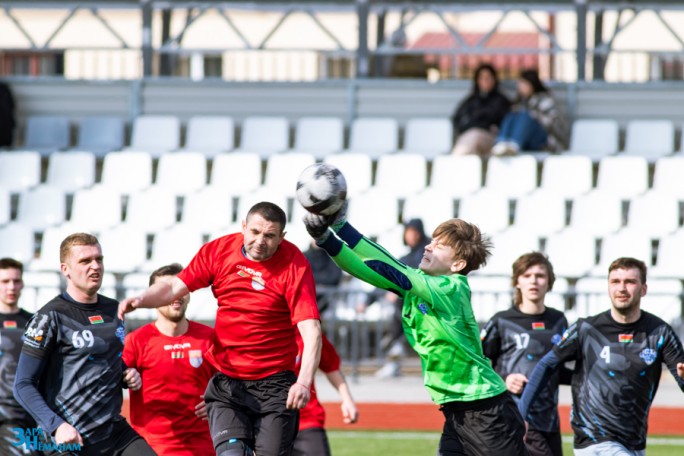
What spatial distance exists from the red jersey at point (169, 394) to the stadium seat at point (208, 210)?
7.86 meters

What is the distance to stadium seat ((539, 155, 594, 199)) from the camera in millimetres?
14820

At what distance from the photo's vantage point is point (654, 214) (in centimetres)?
1443

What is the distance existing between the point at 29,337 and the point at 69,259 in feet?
1.49

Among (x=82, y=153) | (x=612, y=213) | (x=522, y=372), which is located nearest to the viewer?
(x=522, y=372)

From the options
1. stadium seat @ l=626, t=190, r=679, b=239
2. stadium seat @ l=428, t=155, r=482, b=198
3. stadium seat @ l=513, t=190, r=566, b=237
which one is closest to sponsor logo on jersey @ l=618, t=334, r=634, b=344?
stadium seat @ l=513, t=190, r=566, b=237

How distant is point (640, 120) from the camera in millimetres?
16234

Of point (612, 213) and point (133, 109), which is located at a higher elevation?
point (133, 109)

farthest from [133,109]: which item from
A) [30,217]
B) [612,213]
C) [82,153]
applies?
[612,213]

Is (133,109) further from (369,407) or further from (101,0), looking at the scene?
(369,407)

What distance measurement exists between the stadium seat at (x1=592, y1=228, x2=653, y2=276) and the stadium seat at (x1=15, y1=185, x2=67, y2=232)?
6665 millimetres

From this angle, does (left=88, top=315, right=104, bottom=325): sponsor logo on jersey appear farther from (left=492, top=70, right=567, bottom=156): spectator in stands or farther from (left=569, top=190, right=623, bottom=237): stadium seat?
(left=492, top=70, right=567, bottom=156): spectator in stands

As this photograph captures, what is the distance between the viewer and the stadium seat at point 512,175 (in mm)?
14883

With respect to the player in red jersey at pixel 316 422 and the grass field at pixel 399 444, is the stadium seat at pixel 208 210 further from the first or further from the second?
the player in red jersey at pixel 316 422

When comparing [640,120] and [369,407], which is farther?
[640,120]
